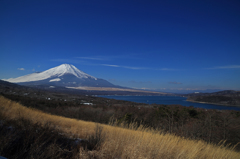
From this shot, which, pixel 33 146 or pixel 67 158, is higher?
pixel 33 146

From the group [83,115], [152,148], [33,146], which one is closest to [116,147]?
[152,148]

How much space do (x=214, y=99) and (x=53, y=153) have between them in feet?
453

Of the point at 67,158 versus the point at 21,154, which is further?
the point at 67,158

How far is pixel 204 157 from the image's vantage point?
3.82 meters

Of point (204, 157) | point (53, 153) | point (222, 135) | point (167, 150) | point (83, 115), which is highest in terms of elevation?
point (53, 153)

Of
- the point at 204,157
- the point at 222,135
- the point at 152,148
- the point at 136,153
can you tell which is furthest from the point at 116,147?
the point at 222,135

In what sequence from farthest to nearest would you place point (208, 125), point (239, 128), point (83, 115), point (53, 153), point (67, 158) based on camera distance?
point (83, 115), point (208, 125), point (239, 128), point (67, 158), point (53, 153)

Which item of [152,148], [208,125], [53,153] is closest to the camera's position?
[53,153]

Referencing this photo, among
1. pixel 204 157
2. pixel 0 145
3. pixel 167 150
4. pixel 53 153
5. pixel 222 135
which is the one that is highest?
pixel 0 145

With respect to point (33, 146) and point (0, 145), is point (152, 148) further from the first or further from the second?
point (0, 145)

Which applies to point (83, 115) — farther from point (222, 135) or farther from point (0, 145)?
point (0, 145)

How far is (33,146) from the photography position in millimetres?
2770

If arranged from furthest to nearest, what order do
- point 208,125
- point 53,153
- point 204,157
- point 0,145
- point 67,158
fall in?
point 208,125
point 204,157
point 67,158
point 53,153
point 0,145

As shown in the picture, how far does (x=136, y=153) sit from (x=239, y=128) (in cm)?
1861
